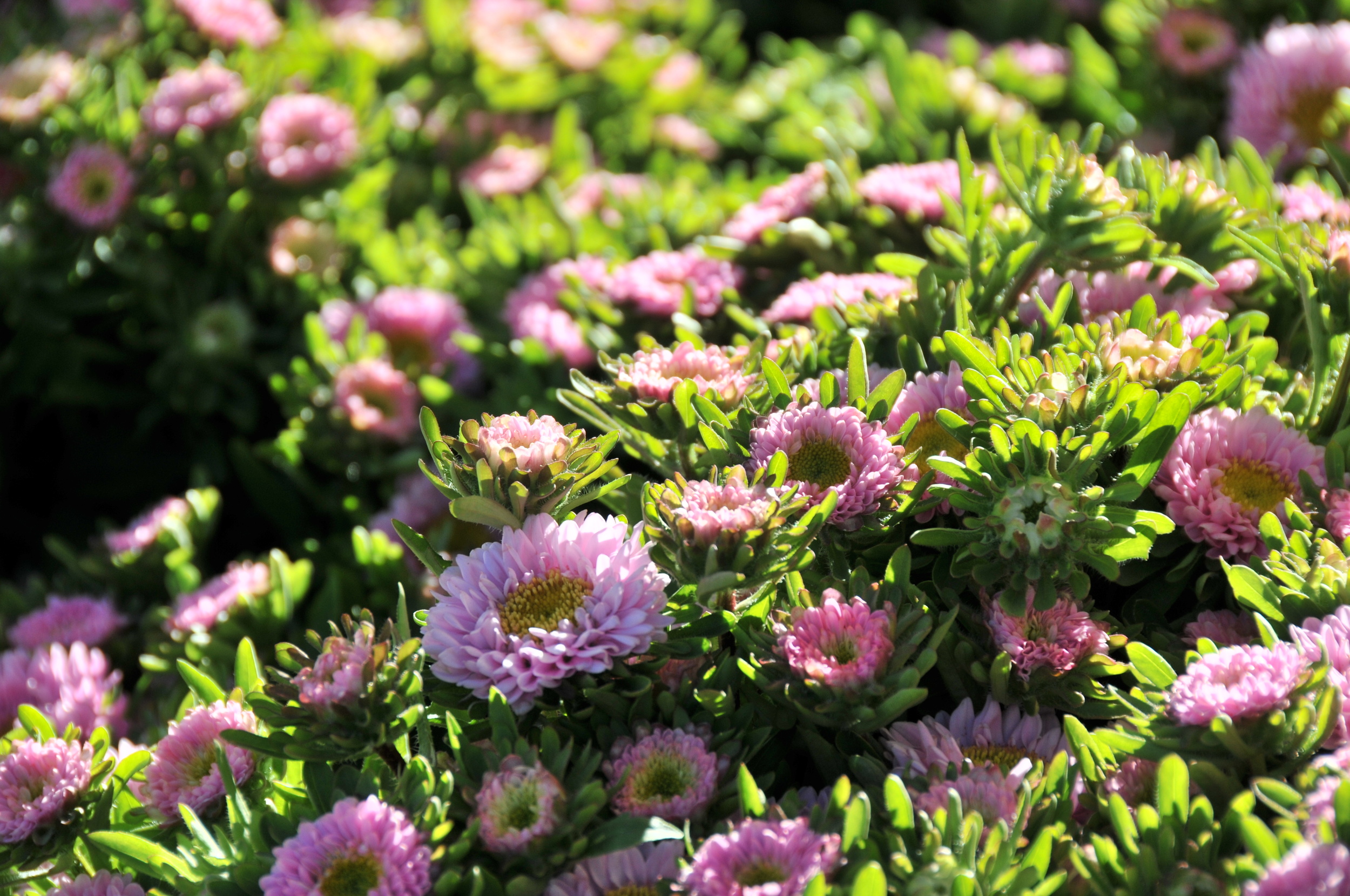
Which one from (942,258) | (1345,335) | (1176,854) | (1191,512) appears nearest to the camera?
(1176,854)

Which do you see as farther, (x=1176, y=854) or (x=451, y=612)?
(x=451, y=612)

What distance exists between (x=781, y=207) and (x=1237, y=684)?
3.84 ft

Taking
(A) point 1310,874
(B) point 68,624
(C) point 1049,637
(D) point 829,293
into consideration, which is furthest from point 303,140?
(A) point 1310,874

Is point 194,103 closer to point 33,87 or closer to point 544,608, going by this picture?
point 33,87

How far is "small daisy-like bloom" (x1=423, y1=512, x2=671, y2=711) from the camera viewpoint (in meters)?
0.98

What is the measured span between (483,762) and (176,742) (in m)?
0.41

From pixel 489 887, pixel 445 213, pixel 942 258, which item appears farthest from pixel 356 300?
pixel 489 887

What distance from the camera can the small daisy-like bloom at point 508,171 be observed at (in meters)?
2.46

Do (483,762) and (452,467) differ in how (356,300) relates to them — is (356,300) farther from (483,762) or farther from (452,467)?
(483,762)

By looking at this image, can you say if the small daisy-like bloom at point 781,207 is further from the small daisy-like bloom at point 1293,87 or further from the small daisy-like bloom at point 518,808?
the small daisy-like bloom at point 518,808

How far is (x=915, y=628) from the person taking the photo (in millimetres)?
1015

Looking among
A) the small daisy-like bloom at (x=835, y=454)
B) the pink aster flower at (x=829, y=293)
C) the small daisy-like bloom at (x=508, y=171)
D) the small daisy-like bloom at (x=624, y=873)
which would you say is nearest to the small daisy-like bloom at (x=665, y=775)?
the small daisy-like bloom at (x=624, y=873)

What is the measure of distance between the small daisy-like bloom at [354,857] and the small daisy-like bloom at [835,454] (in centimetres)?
49

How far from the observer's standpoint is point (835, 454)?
1112mm
